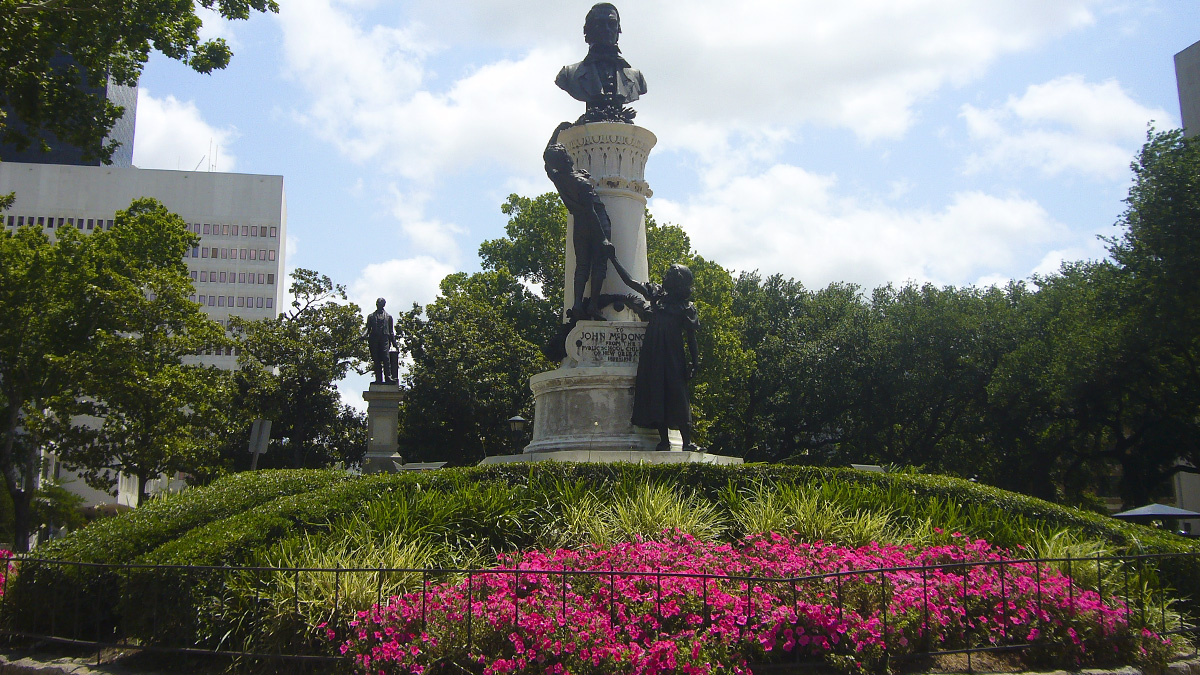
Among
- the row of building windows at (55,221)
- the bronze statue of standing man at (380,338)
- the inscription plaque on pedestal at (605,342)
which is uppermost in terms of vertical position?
the row of building windows at (55,221)

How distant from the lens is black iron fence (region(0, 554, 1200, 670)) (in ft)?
20.6

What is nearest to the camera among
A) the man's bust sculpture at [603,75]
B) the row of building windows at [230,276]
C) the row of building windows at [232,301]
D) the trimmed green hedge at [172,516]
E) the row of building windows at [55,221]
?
the trimmed green hedge at [172,516]

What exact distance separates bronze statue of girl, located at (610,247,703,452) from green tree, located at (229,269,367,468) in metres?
24.3

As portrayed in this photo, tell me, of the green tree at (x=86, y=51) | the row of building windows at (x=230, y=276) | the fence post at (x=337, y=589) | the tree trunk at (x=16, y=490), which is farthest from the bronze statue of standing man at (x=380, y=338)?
the row of building windows at (x=230, y=276)

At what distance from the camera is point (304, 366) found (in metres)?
35.3

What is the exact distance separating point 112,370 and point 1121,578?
2390 centimetres

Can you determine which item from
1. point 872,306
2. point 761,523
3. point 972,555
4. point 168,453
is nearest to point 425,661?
point 761,523

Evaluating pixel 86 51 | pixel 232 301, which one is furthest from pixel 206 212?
pixel 86 51

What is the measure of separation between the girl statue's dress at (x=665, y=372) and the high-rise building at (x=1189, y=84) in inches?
1534

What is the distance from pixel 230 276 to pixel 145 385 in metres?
58.5

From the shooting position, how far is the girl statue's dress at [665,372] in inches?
507

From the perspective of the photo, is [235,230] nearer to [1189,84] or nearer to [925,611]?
[1189,84]

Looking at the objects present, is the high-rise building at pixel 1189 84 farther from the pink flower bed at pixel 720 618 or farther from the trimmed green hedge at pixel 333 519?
the pink flower bed at pixel 720 618

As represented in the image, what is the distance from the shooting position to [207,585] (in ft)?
23.5
